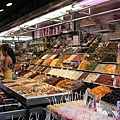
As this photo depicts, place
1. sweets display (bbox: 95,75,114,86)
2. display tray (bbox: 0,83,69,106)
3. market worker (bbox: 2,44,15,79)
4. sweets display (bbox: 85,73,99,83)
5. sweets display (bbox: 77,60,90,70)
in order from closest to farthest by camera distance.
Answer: display tray (bbox: 0,83,69,106), sweets display (bbox: 95,75,114,86), sweets display (bbox: 85,73,99,83), market worker (bbox: 2,44,15,79), sweets display (bbox: 77,60,90,70)

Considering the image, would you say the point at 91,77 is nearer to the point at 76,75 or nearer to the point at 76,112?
the point at 76,75

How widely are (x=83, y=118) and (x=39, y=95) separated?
1515mm

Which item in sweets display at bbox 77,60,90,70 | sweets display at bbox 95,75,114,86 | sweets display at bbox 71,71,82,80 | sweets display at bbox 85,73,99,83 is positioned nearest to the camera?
sweets display at bbox 95,75,114,86

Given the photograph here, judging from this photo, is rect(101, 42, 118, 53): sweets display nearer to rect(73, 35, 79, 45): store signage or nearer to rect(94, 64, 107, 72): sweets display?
rect(94, 64, 107, 72): sweets display

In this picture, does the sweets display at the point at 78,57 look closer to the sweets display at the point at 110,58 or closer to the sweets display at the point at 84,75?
the sweets display at the point at 84,75

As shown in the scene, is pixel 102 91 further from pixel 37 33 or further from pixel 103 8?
pixel 37 33

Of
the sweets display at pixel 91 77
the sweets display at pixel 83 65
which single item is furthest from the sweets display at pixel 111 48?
the sweets display at pixel 91 77

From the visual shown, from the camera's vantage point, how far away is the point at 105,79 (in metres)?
5.14

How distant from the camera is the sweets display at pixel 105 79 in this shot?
497 centimetres

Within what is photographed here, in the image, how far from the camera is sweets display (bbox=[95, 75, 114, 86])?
4971mm

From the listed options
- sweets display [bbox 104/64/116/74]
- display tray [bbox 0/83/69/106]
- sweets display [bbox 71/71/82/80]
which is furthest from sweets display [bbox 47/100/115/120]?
sweets display [bbox 71/71/82/80]

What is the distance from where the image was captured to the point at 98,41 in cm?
670

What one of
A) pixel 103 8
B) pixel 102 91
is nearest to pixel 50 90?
pixel 102 91

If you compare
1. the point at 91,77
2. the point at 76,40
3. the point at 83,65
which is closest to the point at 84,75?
the point at 91,77
